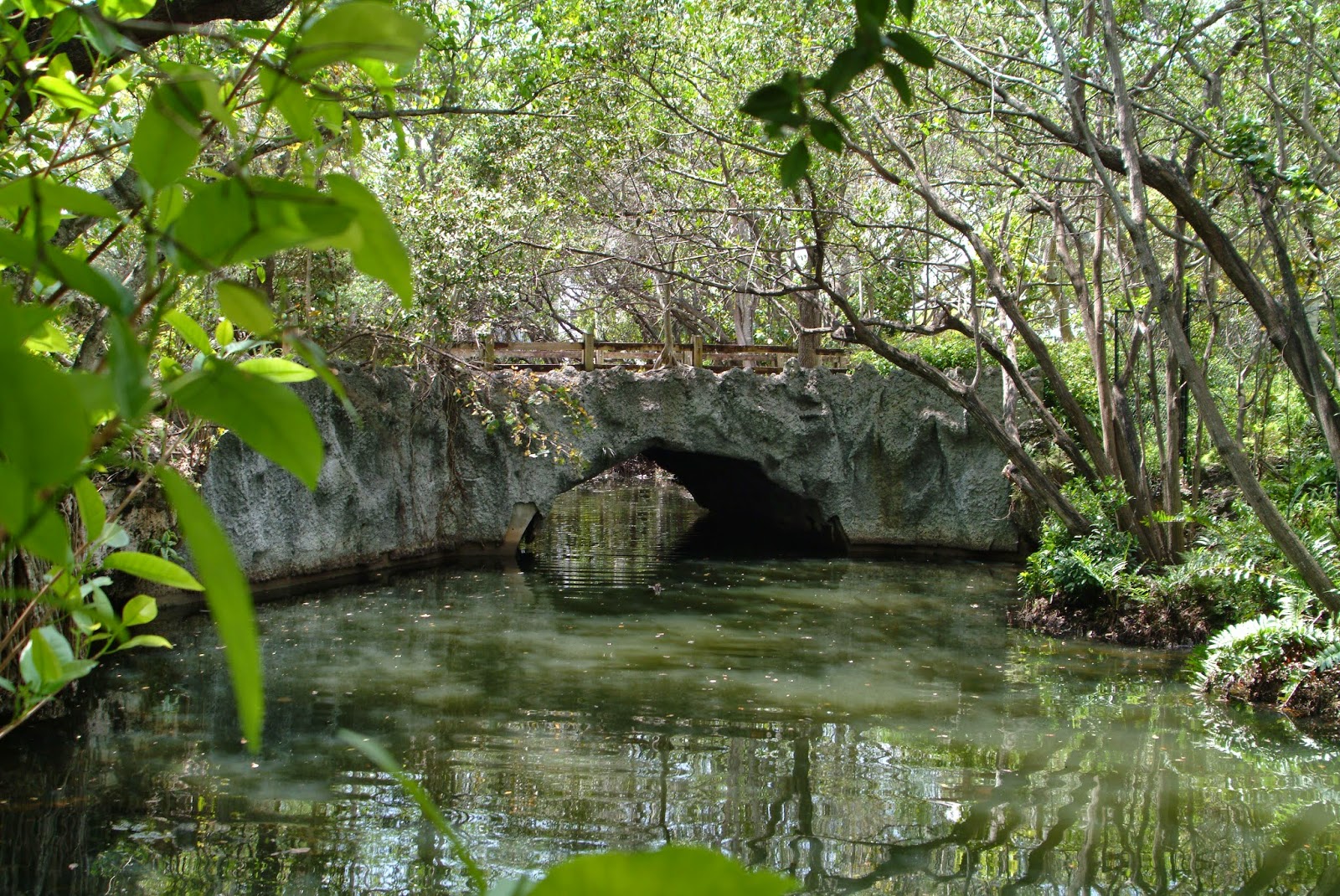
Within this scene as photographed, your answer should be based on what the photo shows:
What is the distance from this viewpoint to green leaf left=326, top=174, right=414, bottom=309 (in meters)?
0.41

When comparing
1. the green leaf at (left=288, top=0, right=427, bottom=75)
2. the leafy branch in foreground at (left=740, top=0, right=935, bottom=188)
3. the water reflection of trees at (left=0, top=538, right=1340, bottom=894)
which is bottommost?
the water reflection of trees at (left=0, top=538, right=1340, bottom=894)

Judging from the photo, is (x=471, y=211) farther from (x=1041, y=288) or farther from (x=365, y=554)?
(x=1041, y=288)

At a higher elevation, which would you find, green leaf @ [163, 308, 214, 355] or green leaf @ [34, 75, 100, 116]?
green leaf @ [34, 75, 100, 116]

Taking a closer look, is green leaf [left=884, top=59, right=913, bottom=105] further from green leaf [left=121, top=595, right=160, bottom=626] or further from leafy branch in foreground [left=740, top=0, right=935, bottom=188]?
green leaf [left=121, top=595, right=160, bottom=626]

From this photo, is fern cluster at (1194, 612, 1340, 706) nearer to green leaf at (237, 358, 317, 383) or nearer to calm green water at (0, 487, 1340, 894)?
calm green water at (0, 487, 1340, 894)

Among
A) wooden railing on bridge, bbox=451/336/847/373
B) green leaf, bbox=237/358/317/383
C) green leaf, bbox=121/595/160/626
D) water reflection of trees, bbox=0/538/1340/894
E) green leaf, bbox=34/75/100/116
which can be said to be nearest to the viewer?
green leaf, bbox=237/358/317/383

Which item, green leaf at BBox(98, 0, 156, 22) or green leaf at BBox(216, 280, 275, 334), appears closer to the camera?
green leaf at BBox(216, 280, 275, 334)

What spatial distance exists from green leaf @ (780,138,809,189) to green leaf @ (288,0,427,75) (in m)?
0.34

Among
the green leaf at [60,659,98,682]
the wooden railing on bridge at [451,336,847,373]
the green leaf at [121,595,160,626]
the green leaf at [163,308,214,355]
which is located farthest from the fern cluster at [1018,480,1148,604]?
the green leaf at [163,308,214,355]

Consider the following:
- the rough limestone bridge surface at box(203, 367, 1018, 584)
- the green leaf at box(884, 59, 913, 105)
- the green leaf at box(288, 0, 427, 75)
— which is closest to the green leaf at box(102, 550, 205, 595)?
the green leaf at box(288, 0, 427, 75)

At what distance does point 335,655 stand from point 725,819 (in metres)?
4.04

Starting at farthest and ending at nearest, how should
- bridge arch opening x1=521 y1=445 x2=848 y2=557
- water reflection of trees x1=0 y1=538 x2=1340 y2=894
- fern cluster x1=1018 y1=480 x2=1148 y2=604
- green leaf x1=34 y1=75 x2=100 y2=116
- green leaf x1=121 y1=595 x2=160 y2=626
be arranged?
1. bridge arch opening x1=521 y1=445 x2=848 y2=557
2. fern cluster x1=1018 y1=480 x2=1148 y2=604
3. water reflection of trees x1=0 y1=538 x2=1340 y2=894
4. green leaf x1=121 y1=595 x2=160 y2=626
5. green leaf x1=34 y1=75 x2=100 y2=116

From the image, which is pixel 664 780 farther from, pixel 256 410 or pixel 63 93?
pixel 256 410

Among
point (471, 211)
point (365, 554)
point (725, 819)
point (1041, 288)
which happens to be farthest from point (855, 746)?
point (1041, 288)
